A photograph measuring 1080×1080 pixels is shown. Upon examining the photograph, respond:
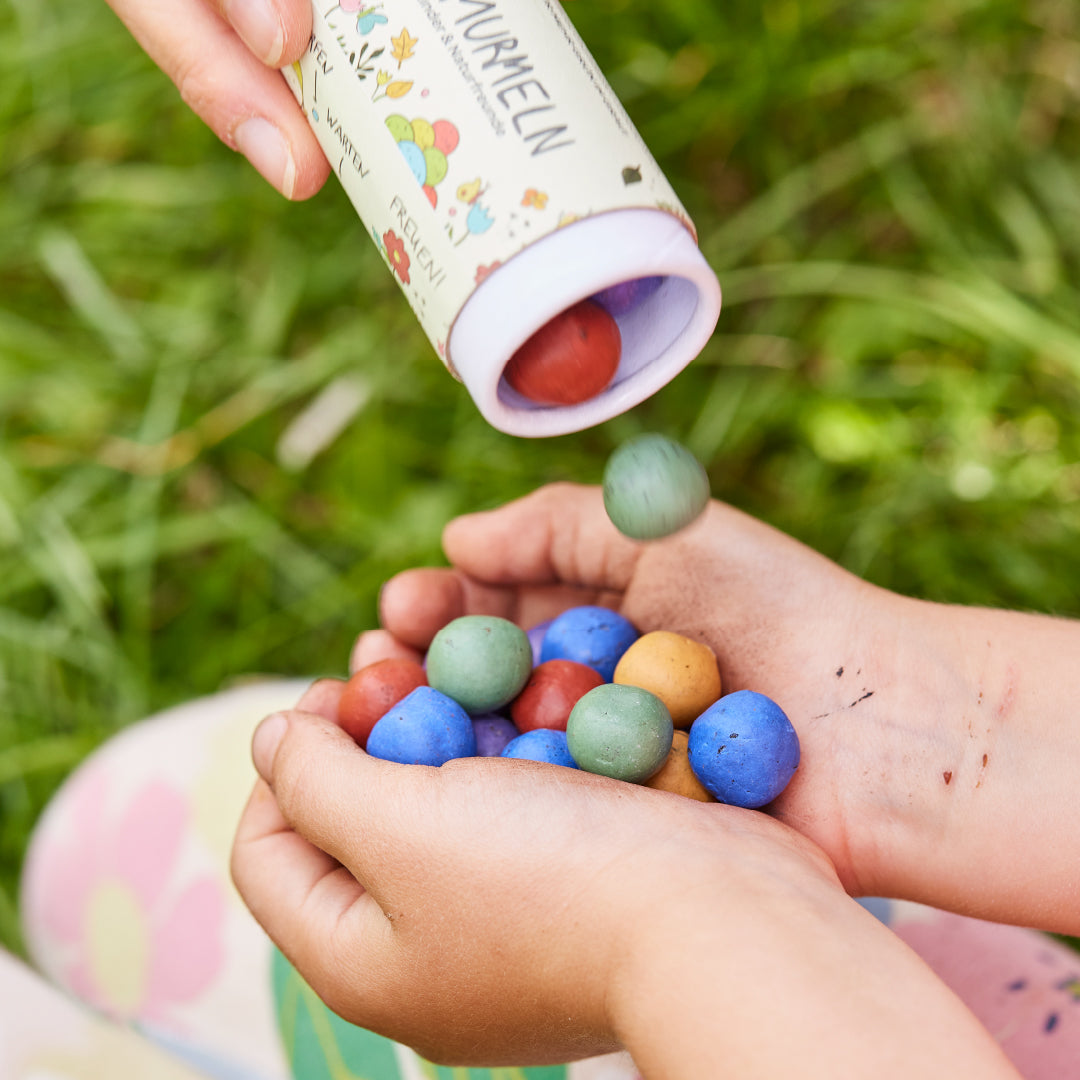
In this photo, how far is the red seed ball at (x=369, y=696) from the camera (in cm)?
141

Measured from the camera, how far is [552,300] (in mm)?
993

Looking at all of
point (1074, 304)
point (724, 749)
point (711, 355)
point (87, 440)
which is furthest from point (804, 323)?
point (87, 440)

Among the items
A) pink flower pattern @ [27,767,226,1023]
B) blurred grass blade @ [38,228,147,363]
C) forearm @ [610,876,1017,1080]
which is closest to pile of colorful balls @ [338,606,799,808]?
forearm @ [610,876,1017,1080]

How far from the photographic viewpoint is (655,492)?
4.22 ft

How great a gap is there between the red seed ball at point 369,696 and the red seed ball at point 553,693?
16 cm

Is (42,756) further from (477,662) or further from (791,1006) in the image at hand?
(791,1006)

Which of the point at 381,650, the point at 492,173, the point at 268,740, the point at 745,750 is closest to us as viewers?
the point at 492,173

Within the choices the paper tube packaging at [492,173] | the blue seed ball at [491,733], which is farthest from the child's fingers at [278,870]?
the paper tube packaging at [492,173]

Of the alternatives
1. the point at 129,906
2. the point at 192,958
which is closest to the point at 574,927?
the point at 192,958

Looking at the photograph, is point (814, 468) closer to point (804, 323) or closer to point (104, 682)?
point (804, 323)

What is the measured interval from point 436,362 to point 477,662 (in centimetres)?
114

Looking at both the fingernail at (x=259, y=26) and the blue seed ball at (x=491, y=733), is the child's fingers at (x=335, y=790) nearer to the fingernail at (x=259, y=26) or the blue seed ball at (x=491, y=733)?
the blue seed ball at (x=491, y=733)

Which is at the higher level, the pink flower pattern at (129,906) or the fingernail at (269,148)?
the fingernail at (269,148)

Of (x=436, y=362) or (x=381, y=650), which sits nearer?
(x=381, y=650)
